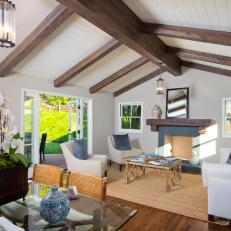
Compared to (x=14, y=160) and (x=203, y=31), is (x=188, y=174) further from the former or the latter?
(x=14, y=160)

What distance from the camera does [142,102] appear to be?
22.1ft

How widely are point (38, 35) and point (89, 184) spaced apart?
2.38 metres

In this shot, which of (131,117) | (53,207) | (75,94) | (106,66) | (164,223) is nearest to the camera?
(53,207)

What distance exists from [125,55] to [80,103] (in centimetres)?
193

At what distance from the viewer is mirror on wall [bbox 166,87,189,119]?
601 centimetres

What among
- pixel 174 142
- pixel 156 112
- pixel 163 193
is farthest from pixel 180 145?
pixel 163 193

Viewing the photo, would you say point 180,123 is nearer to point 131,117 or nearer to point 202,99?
point 202,99

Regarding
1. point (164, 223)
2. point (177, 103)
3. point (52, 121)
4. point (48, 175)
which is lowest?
point (164, 223)

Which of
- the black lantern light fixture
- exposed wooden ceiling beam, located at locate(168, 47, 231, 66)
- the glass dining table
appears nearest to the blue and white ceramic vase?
the glass dining table

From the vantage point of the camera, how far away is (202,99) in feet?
19.1

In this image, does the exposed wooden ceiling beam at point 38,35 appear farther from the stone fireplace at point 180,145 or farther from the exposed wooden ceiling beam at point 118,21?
the stone fireplace at point 180,145

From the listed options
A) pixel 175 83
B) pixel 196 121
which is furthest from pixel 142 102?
pixel 196 121

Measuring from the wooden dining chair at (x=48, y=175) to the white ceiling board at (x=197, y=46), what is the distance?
10.0 ft

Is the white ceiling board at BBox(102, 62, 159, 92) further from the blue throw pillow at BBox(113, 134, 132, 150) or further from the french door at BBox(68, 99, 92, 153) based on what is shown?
the blue throw pillow at BBox(113, 134, 132, 150)
